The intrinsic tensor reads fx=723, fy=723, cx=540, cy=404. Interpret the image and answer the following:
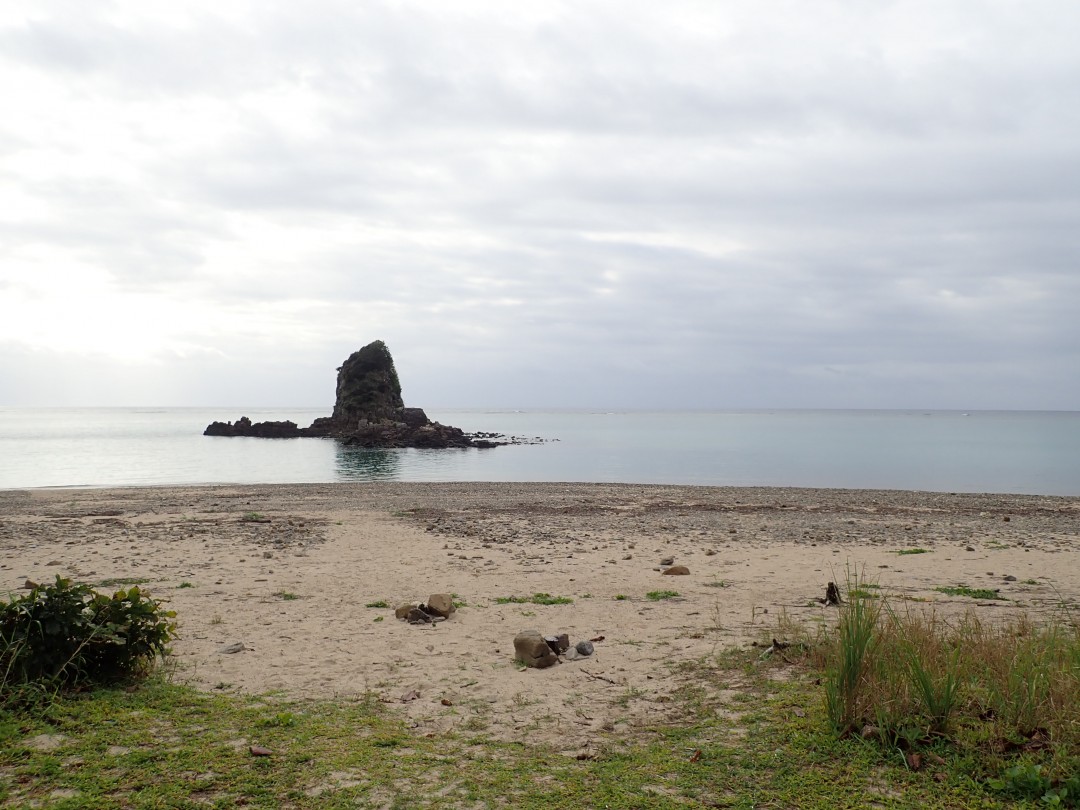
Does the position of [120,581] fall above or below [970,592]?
below

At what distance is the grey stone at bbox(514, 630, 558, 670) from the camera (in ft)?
26.2

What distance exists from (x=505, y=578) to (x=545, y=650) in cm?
552

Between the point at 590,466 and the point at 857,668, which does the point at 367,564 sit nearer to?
the point at 857,668

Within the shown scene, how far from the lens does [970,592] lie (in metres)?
11.7

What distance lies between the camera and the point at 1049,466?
58094mm

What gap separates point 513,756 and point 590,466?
Answer: 53.0 meters

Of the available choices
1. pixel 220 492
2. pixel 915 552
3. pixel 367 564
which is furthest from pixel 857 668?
pixel 220 492

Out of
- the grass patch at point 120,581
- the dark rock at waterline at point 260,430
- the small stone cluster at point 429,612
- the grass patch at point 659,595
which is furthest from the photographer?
the dark rock at waterline at point 260,430

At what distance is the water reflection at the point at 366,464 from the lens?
1884 inches

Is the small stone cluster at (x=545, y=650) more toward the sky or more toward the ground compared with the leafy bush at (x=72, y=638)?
more toward the ground

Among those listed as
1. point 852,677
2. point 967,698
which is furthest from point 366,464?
point 967,698

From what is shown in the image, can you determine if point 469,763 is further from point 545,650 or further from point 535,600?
point 535,600

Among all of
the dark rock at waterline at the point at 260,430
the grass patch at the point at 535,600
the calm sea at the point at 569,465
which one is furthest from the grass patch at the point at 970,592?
the dark rock at waterline at the point at 260,430

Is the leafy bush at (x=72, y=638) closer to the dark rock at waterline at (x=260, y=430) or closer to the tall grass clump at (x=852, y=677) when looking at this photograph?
the tall grass clump at (x=852, y=677)
